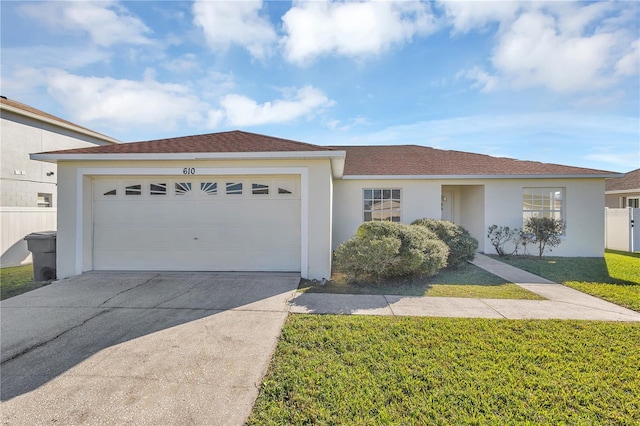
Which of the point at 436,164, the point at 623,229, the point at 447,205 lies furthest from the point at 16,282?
the point at 623,229

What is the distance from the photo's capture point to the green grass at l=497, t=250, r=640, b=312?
5531mm

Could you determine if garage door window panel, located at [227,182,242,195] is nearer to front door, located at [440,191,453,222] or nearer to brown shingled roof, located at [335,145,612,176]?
brown shingled roof, located at [335,145,612,176]

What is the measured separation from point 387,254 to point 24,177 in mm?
15193

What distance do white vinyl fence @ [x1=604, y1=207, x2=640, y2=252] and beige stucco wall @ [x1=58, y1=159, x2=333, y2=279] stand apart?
567 inches

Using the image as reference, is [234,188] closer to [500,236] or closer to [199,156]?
[199,156]

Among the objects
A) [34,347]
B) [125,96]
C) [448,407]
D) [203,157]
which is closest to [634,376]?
[448,407]

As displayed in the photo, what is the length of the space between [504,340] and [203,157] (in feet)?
23.0

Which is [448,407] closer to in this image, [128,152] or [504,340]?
[504,340]

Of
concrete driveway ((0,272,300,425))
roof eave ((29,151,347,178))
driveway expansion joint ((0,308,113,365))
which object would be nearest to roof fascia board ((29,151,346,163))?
roof eave ((29,151,347,178))

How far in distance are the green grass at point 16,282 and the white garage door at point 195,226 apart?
1.27 m

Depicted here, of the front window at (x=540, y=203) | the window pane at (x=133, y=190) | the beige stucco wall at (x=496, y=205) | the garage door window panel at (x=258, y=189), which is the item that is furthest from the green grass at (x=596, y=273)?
the window pane at (x=133, y=190)

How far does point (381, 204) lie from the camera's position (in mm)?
10289

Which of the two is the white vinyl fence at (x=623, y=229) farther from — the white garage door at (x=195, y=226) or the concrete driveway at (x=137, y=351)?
the concrete driveway at (x=137, y=351)

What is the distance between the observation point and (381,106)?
37.2ft
